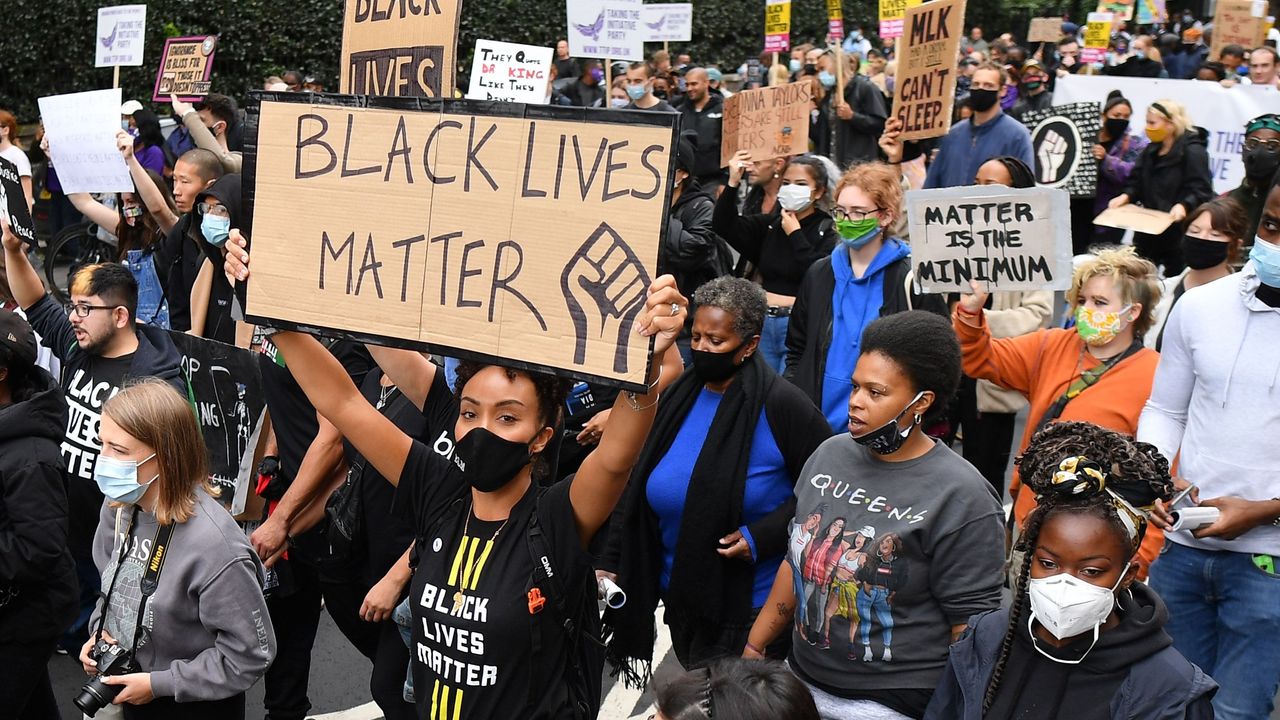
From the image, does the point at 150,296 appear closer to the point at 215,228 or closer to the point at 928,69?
the point at 215,228

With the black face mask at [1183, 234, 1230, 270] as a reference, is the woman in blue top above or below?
below

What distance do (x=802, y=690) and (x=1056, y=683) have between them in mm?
652

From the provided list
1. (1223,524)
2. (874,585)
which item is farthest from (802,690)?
(1223,524)

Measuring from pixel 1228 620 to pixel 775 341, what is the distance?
3.40 m

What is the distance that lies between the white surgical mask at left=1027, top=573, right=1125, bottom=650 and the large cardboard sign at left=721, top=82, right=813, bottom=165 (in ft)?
18.8

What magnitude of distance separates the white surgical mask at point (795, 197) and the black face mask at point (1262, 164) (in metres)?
2.14

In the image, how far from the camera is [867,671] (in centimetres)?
318

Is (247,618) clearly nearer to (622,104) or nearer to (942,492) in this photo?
(942,492)

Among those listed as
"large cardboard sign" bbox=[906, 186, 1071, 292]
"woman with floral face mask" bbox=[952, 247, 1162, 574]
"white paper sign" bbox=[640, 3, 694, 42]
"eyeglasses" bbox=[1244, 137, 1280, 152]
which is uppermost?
"white paper sign" bbox=[640, 3, 694, 42]

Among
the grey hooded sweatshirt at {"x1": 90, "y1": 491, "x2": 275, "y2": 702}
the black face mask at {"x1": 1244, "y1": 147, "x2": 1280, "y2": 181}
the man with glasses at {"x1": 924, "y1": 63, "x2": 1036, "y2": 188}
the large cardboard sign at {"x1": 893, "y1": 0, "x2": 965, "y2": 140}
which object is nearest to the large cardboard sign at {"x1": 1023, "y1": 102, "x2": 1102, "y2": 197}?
the man with glasses at {"x1": 924, "y1": 63, "x2": 1036, "y2": 188}

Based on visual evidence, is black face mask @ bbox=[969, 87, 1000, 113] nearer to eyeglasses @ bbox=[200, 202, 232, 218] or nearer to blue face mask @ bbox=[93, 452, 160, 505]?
eyeglasses @ bbox=[200, 202, 232, 218]

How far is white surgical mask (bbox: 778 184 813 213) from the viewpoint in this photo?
667cm

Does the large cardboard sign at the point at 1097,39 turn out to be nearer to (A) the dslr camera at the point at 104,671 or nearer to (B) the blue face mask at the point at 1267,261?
(B) the blue face mask at the point at 1267,261

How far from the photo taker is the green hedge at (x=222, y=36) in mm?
16344
